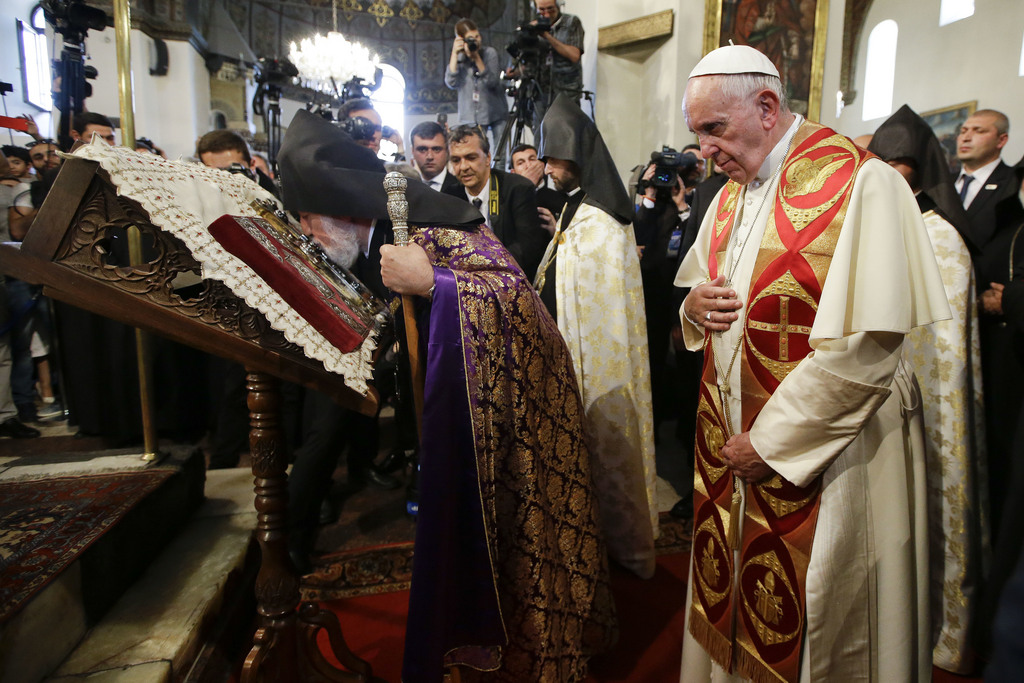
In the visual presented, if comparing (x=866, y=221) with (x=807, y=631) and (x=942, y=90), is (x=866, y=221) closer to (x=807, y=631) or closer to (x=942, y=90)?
(x=807, y=631)

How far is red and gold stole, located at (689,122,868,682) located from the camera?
1433 millimetres

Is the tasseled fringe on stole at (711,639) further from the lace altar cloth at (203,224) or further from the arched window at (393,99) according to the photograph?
the arched window at (393,99)

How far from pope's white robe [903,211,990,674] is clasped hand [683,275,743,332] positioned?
0.97 m

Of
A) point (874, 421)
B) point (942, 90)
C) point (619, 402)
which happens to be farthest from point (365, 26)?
point (874, 421)

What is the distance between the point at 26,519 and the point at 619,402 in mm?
2344

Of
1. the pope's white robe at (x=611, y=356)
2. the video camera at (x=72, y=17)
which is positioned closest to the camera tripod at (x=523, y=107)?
the pope's white robe at (x=611, y=356)

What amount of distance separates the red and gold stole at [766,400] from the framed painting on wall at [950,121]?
29.4ft

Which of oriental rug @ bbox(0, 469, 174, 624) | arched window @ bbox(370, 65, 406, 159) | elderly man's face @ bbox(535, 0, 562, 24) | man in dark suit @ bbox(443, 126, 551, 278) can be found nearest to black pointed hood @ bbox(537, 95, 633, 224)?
man in dark suit @ bbox(443, 126, 551, 278)

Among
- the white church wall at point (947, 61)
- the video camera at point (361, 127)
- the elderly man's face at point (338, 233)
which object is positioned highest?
the white church wall at point (947, 61)

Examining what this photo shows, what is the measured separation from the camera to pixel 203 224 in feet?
4.45

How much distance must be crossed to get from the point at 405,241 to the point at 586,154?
5.24 ft

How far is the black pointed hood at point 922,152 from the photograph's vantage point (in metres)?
2.27

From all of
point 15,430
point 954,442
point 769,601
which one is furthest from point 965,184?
point 15,430

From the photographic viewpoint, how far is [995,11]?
24.7 feet
